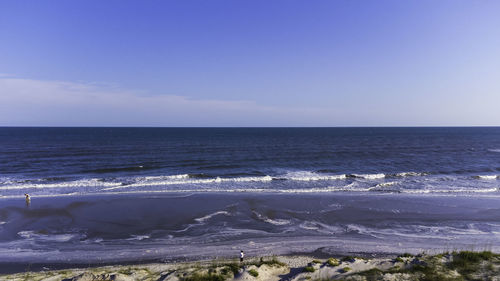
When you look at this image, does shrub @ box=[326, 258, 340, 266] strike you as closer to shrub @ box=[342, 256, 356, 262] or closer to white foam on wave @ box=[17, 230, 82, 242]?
shrub @ box=[342, 256, 356, 262]

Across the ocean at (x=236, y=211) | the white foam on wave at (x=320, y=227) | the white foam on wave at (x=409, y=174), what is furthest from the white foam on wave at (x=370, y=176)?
the white foam on wave at (x=320, y=227)

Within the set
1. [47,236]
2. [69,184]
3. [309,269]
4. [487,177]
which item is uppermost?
[487,177]

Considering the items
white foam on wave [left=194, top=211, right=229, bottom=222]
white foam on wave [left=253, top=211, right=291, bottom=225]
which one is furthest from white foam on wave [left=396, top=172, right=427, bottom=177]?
white foam on wave [left=194, top=211, right=229, bottom=222]

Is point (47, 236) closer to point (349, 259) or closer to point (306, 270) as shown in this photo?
point (306, 270)

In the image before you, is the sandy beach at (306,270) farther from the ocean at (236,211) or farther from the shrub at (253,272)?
the ocean at (236,211)

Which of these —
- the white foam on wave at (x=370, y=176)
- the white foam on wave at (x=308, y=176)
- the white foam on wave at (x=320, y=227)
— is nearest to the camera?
the white foam on wave at (x=320, y=227)

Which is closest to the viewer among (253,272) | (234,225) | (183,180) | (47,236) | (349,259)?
(253,272)

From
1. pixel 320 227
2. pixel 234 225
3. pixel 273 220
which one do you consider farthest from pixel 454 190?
pixel 234 225

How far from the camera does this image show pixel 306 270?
12.9m

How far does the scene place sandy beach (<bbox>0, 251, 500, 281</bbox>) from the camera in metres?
12.0

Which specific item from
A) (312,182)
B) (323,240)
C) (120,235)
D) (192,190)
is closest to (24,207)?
(120,235)

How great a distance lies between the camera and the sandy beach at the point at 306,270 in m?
12.0

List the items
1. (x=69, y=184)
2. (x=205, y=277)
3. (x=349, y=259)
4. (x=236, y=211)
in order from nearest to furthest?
1. (x=205, y=277)
2. (x=349, y=259)
3. (x=236, y=211)
4. (x=69, y=184)

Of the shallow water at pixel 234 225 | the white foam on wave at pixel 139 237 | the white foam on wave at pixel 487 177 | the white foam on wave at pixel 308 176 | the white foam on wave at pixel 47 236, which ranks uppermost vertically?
the white foam on wave at pixel 487 177
